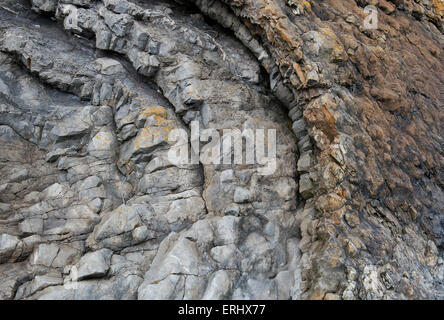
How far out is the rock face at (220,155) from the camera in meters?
7.33

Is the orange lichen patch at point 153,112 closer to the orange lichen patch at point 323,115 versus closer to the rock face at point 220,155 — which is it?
the rock face at point 220,155

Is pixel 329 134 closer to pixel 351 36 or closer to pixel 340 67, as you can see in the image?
pixel 340 67

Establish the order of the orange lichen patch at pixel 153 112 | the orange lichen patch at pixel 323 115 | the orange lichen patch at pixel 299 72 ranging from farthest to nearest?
the orange lichen patch at pixel 153 112
the orange lichen patch at pixel 299 72
the orange lichen patch at pixel 323 115

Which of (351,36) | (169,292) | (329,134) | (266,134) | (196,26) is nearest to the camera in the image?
(169,292)

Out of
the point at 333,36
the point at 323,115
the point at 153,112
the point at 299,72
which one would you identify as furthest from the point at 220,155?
the point at 333,36

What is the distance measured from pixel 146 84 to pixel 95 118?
6.29 feet

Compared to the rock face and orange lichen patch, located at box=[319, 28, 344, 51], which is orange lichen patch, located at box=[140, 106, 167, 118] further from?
orange lichen patch, located at box=[319, 28, 344, 51]

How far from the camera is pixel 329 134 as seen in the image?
27.7 ft

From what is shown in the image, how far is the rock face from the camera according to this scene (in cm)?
733

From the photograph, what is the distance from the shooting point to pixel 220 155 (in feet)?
29.4

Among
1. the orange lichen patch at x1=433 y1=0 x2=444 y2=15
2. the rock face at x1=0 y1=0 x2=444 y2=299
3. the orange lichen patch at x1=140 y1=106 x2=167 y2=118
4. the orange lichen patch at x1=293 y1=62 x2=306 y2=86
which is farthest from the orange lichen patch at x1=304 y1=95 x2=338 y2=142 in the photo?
the orange lichen patch at x1=433 y1=0 x2=444 y2=15

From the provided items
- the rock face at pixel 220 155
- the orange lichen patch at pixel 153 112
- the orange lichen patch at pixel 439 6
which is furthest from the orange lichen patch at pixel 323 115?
the orange lichen patch at pixel 439 6

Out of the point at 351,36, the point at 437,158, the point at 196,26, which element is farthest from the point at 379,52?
the point at 196,26

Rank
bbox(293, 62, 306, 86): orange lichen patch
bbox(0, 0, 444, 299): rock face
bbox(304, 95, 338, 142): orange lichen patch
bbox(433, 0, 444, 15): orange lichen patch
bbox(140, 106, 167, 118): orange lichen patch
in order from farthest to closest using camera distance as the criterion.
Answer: bbox(433, 0, 444, 15): orange lichen patch → bbox(140, 106, 167, 118): orange lichen patch → bbox(293, 62, 306, 86): orange lichen patch → bbox(304, 95, 338, 142): orange lichen patch → bbox(0, 0, 444, 299): rock face
